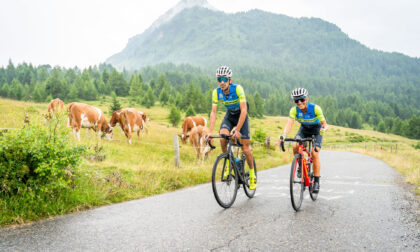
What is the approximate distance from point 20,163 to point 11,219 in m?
1.00

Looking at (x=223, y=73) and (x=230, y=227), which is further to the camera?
(x=223, y=73)

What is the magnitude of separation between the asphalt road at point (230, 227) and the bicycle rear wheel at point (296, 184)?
0.18m

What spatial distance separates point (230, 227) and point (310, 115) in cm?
325

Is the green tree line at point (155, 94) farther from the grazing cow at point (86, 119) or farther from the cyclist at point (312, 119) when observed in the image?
the cyclist at point (312, 119)

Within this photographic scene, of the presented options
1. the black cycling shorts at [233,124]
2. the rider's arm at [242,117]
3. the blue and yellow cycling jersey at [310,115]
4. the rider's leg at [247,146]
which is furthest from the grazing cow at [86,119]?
the blue and yellow cycling jersey at [310,115]

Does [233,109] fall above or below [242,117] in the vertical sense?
above

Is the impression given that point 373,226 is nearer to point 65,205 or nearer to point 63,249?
point 63,249

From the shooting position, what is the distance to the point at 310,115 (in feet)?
21.9

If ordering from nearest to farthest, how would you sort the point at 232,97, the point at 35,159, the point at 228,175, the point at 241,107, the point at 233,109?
1. the point at 35,159
2. the point at 228,175
3. the point at 241,107
4. the point at 232,97
5. the point at 233,109

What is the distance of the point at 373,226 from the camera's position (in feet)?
15.6

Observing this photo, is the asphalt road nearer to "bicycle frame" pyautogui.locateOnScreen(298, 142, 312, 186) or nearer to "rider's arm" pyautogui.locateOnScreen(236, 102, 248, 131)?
"bicycle frame" pyautogui.locateOnScreen(298, 142, 312, 186)

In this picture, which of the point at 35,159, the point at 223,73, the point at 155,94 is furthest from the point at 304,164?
the point at 155,94

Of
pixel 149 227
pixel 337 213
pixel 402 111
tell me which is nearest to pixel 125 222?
pixel 149 227

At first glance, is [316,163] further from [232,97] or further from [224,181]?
[232,97]
